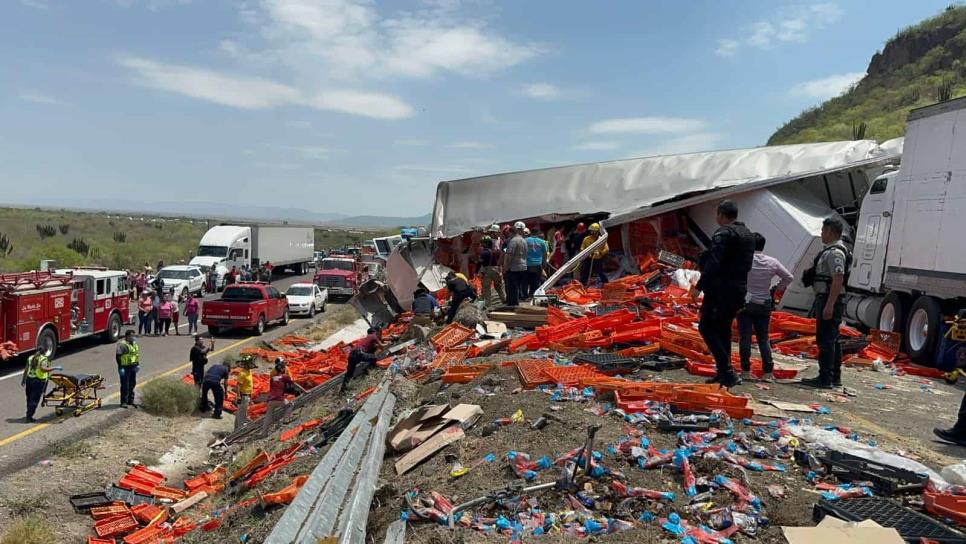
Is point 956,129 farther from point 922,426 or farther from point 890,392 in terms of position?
point 922,426

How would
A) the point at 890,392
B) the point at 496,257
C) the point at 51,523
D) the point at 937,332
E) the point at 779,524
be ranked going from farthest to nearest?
the point at 496,257
the point at 937,332
the point at 51,523
the point at 890,392
the point at 779,524

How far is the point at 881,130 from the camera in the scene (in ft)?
130

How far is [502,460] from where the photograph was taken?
5.57 m

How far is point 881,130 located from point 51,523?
4350 centimetres

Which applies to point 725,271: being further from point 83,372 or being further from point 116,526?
point 83,372

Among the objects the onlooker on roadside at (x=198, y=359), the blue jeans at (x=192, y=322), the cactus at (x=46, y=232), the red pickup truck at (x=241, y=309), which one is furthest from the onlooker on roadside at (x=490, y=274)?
the cactus at (x=46, y=232)

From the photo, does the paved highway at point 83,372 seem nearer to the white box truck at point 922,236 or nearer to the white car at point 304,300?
the white car at point 304,300

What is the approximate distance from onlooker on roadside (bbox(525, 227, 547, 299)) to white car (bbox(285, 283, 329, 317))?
Answer: 1473 centimetres

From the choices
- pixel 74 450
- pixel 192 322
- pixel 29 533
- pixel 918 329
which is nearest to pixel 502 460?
pixel 29 533

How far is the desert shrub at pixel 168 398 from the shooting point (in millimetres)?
13645

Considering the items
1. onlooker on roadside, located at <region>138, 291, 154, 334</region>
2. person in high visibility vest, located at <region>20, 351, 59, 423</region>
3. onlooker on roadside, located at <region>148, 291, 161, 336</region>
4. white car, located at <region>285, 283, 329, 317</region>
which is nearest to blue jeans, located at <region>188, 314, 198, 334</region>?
onlooker on roadside, located at <region>148, 291, 161, 336</region>

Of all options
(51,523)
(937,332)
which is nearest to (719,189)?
(937,332)

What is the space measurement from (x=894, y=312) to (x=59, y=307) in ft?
59.2

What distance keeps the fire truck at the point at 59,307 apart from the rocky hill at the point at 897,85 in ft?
126
